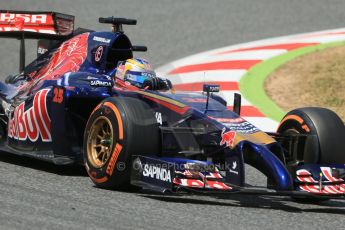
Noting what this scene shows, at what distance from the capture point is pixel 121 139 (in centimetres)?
736

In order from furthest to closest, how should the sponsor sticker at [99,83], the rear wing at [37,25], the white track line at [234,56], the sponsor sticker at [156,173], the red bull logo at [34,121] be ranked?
the white track line at [234,56], the rear wing at [37,25], the red bull logo at [34,121], the sponsor sticker at [99,83], the sponsor sticker at [156,173]

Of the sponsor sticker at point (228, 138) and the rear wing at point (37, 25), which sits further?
the rear wing at point (37, 25)

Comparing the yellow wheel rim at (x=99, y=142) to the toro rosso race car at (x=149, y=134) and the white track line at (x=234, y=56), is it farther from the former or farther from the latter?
the white track line at (x=234, y=56)

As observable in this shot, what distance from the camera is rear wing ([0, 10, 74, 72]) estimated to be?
994cm

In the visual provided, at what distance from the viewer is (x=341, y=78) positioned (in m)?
13.1

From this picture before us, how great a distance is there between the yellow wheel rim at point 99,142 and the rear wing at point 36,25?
93.5 inches

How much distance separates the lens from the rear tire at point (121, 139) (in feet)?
24.1

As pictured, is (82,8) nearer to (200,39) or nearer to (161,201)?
(200,39)

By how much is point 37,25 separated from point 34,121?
1.86 meters

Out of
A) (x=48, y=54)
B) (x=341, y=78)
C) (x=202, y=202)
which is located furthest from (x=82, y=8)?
(x=202, y=202)

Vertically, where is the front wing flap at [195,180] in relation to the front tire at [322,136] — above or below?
below

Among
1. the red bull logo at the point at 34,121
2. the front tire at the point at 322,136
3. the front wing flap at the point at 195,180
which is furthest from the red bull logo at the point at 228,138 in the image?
the red bull logo at the point at 34,121

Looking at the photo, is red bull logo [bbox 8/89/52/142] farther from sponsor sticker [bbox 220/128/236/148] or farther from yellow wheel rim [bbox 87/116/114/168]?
sponsor sticker [bbox 220/128/236/148]

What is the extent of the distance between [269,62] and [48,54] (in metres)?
5.23
